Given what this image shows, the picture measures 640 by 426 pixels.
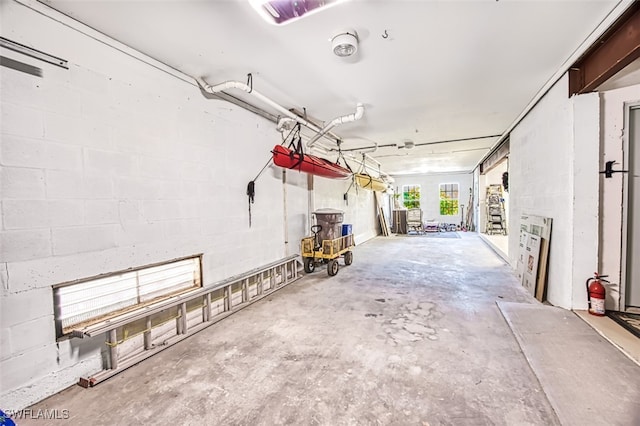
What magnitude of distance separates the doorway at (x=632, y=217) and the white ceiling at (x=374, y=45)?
0.96m

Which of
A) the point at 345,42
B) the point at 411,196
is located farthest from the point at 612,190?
the point at 411,196

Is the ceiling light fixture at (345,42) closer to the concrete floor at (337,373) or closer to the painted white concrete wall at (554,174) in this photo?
the painted white concrete wall at (554,174)

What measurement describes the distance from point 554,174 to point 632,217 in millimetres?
761

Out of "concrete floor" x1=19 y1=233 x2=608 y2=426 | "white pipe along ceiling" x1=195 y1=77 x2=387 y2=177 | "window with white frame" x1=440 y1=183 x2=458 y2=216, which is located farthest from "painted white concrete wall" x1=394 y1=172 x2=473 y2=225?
"concrete floor" x1=19 y1=233 x2=608 y2=426

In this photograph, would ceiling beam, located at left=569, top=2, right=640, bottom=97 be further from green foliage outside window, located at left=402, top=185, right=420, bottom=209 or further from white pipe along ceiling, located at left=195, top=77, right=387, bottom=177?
green foliage outside window, located at left=402, top=185, right=420, bottom=209

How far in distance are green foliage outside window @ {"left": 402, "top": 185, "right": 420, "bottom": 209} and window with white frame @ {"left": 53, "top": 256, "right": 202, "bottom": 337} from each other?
1195 cm

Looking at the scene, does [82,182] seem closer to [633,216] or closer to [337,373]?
[337,373]

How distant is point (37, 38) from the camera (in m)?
1.74

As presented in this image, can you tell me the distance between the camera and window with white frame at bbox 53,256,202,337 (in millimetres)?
1860

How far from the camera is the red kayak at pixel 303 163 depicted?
3385mm

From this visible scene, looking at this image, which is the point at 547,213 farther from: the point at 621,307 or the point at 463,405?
the point at 463,405

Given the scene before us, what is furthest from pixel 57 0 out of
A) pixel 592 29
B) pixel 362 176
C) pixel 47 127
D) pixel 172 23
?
pixel 362 176

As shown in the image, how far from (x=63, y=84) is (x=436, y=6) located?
263 cm

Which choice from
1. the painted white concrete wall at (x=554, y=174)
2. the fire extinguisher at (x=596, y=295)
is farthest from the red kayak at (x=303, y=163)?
the fire extinguisher at (x=596, y=295)
